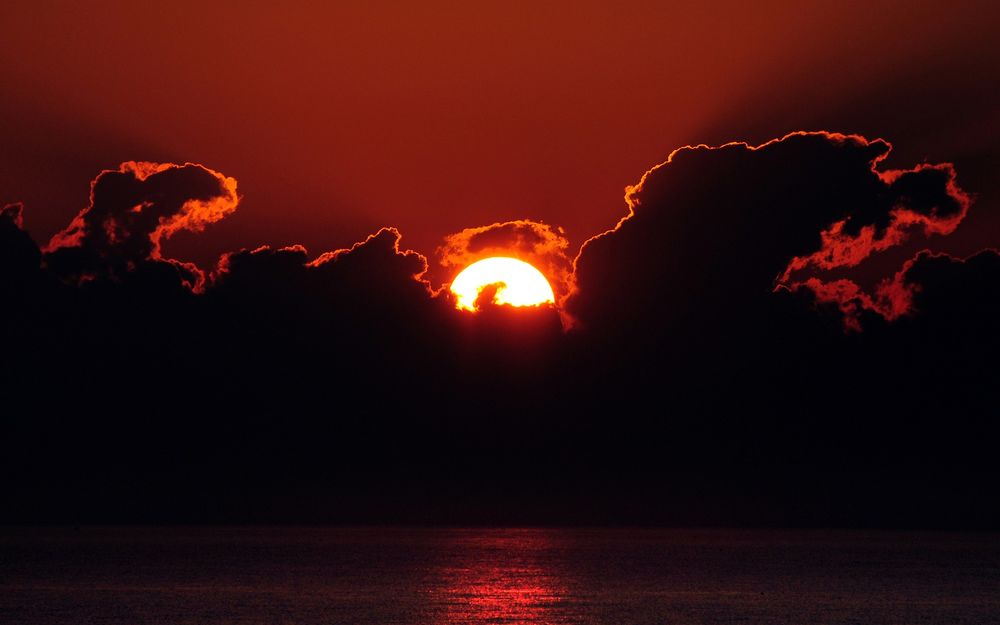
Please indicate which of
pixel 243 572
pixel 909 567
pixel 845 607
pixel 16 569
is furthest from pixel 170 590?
pixel 909 567

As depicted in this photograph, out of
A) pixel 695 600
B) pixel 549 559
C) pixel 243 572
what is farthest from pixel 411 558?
pixel 695 600

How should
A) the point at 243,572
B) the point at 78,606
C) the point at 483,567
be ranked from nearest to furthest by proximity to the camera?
the point at 78,606, the point at 243,572, the point at 483,567

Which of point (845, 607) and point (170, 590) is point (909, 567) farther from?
point (170, 590)

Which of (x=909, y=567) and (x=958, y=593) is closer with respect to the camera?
(x=958, y=593)

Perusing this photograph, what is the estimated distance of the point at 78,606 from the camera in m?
36.4

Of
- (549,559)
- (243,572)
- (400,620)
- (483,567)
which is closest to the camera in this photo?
(400,620)

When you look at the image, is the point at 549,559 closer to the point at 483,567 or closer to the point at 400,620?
the point at 483,567

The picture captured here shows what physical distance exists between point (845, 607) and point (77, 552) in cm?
6420

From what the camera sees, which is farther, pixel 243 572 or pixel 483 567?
pixel 483 567

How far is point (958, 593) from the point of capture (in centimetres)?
4438

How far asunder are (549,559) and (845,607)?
118 ft

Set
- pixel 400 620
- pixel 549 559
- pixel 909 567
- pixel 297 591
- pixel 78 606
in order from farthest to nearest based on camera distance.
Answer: pixel 549 559 < pixel 909 567 < pixel 297 591 < pixel 78 606 < pixel 400 620

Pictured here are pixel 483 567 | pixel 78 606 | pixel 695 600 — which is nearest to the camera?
pixel 78 606

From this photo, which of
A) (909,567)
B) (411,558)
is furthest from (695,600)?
(411,558)
